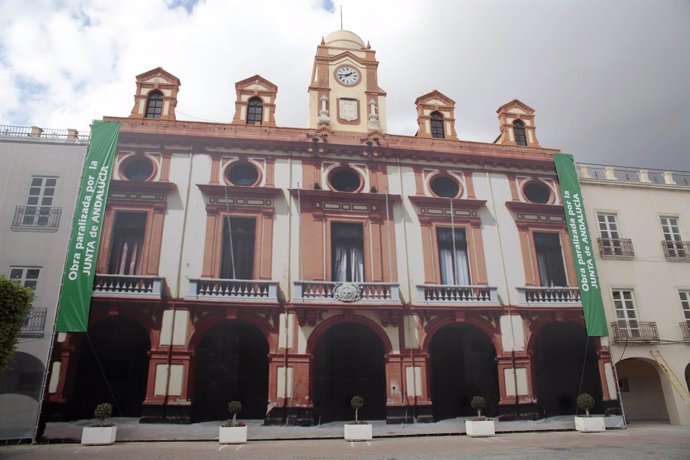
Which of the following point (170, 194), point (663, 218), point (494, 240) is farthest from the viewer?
point (663, 218)

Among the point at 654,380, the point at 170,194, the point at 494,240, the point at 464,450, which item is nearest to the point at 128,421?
the point at 170,194

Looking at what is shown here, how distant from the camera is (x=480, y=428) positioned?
52.0ft

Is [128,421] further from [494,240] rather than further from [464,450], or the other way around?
[494,240]

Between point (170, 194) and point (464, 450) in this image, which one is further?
point (170, 194)

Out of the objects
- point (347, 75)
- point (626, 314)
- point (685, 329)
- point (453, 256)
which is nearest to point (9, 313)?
point (453, 256)

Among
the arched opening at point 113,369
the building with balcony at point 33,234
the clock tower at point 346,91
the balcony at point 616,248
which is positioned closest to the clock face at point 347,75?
the clock tower at point 346,91

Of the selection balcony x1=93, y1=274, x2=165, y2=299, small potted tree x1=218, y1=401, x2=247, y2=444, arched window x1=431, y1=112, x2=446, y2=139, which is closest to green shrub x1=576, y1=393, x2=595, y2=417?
small potted tree x1=218, y1=401, x2=247, y2=444

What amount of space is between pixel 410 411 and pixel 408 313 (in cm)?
350

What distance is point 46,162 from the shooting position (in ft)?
58.1

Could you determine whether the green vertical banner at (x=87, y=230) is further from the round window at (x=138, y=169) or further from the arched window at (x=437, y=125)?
the arched window at (x=437, y=125)

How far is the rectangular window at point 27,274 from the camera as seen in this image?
16125 mm

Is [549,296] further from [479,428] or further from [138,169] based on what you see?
[138,169]

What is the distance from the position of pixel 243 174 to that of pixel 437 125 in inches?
370

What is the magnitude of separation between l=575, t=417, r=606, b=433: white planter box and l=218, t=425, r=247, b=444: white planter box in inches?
471
